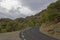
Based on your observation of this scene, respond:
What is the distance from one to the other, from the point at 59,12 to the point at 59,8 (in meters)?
3.92

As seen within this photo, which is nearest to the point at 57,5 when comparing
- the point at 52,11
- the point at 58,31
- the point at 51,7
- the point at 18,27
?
the point at 51,7

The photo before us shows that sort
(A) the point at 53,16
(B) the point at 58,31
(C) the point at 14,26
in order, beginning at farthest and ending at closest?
(C) the point at 14,26, (A) the point at 53,16, (B) the point at 58,31

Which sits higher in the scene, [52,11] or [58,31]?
[52,11]

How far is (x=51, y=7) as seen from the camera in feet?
193

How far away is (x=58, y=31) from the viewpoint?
128ft

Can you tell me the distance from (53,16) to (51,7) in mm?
6363

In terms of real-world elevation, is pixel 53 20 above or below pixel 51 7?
below

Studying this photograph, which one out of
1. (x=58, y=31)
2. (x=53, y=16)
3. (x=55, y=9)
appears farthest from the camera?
(x=55, y=9)

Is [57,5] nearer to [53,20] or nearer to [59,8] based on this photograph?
[59,8]

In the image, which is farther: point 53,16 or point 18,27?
point 18,27

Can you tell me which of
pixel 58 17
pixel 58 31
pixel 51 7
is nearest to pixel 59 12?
pixel 58 17

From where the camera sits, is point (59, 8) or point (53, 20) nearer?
point (53, 20)

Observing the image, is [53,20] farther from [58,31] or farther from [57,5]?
[58,31]

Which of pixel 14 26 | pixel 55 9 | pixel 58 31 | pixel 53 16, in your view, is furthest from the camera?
pixel 14 26
